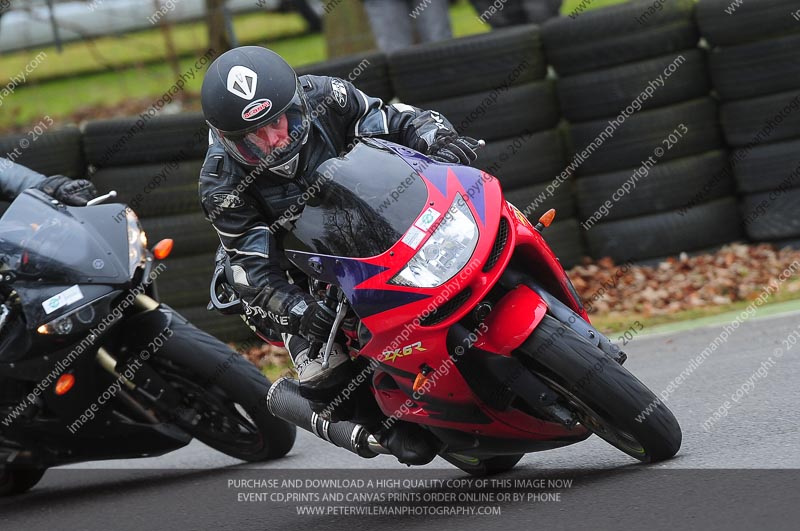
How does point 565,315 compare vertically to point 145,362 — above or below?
above

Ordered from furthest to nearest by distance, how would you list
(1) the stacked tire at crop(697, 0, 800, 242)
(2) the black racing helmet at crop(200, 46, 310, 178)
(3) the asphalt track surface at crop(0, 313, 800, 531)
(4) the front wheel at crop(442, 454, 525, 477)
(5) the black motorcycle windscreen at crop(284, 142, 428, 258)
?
1. (1) the stacked tire at crop(697, 0, 800, 242)
2. (4) the front wheel at crop(442, 454, 525, 477)
3. (2) the black racing helmet at crop(200, 46, 310, 178)
4. (5) the black motorcycle windscreen at crop(284, 142, 428, 258)
5. (3) the asphalt track surface at crop(0, 313, 800, 531)

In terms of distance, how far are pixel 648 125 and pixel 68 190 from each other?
4330 millimetres

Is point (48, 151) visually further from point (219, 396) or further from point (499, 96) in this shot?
point (219, 396)

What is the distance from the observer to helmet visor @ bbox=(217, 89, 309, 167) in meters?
4.48

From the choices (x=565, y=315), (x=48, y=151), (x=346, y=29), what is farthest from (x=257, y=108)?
(x=346, y=29)

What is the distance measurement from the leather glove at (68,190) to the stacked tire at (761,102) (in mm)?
4683

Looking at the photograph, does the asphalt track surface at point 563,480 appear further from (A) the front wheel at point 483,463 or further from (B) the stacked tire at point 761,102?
(B) the stacked tire at point 761,102

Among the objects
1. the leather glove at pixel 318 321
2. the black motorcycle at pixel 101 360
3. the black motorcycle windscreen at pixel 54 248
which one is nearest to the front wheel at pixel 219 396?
the black motorcycle at pixel 101 360

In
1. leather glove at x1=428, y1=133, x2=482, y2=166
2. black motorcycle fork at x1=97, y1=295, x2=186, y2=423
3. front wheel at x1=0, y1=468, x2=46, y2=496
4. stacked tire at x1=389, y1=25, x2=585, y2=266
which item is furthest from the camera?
stacked tire at x1=389, y1=25, x2=585, y2=266

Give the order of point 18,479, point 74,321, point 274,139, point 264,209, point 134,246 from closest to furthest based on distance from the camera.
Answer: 1. point 274,139
2. point 264,209
3. point 74,321
4. point 134,246
5. point 18,479

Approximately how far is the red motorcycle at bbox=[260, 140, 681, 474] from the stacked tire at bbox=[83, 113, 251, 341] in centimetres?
419

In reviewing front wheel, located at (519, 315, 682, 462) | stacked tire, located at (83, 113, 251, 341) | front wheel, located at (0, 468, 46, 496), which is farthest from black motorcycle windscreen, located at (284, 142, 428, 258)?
stacked tire, located at (83, 113, 251, 341)

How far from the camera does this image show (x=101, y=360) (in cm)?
571

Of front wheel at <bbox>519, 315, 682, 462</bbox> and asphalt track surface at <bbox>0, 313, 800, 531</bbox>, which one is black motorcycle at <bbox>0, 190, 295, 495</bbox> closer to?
asphalt track surface at <bbox>0, 313, 800, 531</bbox>
